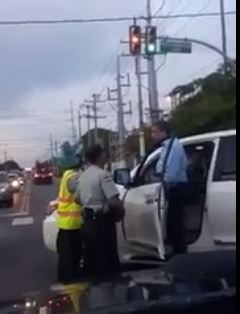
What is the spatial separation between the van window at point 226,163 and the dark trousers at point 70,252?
6.03 feet

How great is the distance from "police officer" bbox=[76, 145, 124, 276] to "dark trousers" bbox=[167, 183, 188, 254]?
0.61m

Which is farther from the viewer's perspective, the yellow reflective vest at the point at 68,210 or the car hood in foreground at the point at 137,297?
the yellow reflective vest at the point at 68,210

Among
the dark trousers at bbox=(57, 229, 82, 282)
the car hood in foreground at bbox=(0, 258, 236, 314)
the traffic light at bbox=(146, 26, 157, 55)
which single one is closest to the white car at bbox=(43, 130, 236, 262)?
the dark trousers at bbox=(57, 229, 82, 282)

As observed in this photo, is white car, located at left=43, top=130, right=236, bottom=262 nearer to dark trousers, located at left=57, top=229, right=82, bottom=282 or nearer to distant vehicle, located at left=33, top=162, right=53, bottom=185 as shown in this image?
dark trousers, located at left=57, top=229, right=82, bottom=282

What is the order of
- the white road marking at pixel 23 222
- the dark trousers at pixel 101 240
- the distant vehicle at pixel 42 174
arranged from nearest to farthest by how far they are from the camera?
the dark trousers at pixel 101 240 < the white road marking at pixel 23 222 < the distant vehicle at pixel 42 174

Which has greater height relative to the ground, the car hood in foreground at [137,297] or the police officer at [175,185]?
the car hood in foreground at [137,297]

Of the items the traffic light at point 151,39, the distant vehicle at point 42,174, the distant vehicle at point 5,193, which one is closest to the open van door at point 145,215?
the traffic light at point 151,39

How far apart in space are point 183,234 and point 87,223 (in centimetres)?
114

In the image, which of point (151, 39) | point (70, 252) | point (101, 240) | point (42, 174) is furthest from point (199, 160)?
point (42, 174)

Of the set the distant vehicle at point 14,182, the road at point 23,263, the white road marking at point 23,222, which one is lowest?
the distant vehicle at point 14,182

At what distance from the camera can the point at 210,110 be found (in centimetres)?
4347

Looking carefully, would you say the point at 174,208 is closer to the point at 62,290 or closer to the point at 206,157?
the point at 206,157

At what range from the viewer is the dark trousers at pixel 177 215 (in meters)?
9.78

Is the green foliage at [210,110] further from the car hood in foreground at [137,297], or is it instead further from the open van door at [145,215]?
the car hood in foreground at [137,297]
